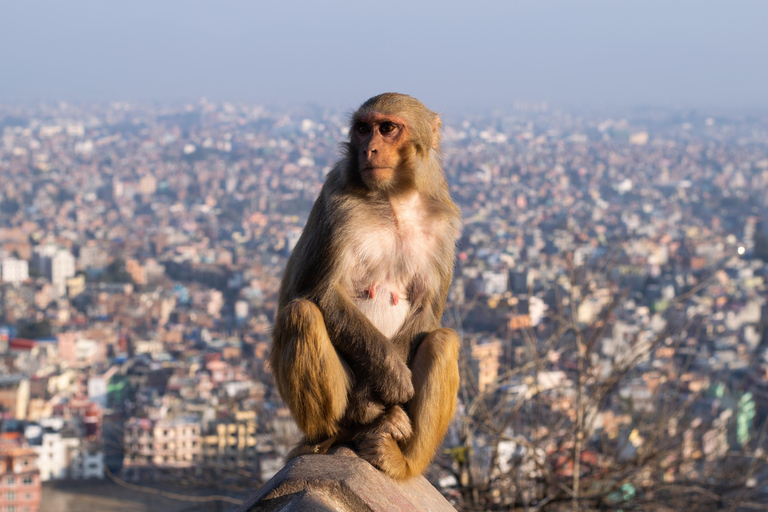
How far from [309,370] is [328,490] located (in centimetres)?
45

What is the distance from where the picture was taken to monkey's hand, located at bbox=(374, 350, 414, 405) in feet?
8.52

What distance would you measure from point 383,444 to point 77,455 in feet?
48.8

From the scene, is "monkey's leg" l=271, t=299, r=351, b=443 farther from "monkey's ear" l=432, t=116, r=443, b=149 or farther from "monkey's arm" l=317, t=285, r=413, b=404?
"monkey's ear" l=432, t=116, r=443, b=149

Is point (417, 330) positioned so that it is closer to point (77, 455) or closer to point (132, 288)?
point (77, 455)

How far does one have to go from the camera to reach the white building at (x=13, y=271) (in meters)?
35.2

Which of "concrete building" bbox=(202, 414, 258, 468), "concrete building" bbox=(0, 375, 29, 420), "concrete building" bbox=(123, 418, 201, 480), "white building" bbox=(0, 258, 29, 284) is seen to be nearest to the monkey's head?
"concrete building" bbox=(202, 414, 258, 468)

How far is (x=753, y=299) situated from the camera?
2370 cm

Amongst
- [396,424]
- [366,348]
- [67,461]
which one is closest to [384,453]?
[396,424]

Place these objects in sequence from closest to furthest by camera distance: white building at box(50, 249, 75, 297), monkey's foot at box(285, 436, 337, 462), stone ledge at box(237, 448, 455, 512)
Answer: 1. stone ledge at box(237, 448, 455, 512)
2. monkey's foot at box(285, 436, 337, 462)
3. white building at box(50, 249, 75, 297)

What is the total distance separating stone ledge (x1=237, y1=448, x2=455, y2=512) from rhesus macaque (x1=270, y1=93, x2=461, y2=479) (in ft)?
0.55

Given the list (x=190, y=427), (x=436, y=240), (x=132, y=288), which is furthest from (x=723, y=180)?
(x=436, y=240)

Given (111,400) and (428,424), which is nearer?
(428,424)

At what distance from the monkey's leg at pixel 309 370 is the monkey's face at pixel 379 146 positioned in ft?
1.51

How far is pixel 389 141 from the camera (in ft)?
8.97
